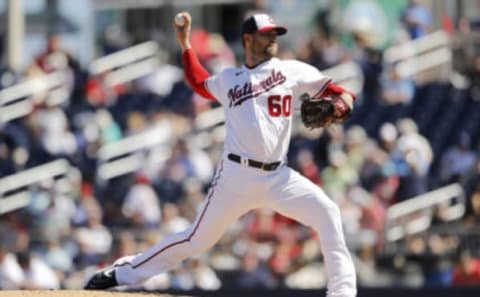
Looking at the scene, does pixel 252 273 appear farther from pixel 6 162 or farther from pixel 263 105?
pixel 263 105

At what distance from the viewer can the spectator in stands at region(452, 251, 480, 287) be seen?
13117 mm

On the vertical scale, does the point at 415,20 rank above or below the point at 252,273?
above

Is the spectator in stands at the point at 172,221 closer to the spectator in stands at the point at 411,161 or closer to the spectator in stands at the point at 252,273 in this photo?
the spectator in stands at the point at 252,273

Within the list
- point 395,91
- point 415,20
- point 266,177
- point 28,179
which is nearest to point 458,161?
point 395,91

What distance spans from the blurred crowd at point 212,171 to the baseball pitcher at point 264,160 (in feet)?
12.8

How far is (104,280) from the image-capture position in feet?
29.4

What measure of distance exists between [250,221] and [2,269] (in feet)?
7.30

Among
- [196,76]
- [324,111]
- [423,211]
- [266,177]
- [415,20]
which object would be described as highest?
[196,76]

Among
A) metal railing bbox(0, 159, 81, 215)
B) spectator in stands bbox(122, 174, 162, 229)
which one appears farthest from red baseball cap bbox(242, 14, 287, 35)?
metal railing bbox(0, 159, 81, 215)

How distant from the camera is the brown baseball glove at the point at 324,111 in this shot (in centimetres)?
874

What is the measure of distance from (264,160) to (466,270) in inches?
201

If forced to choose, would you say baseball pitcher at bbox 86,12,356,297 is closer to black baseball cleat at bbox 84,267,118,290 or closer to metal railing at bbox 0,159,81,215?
black baseball cleat at bbox 84,267,118,290

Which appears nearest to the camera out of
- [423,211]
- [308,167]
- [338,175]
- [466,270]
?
[466,270]

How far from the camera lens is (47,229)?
46.1 ft
